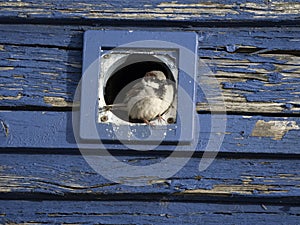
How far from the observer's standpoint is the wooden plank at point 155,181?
2629 mm

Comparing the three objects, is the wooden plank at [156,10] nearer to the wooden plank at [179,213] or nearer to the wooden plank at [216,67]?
the wooden plank at [216,67]

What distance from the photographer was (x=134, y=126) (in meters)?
2.62

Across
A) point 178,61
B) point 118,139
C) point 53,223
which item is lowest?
point 53,223

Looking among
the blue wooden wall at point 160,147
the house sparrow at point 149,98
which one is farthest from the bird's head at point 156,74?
the blue wooden wall at point 160,147

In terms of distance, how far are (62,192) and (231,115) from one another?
51 centimetres

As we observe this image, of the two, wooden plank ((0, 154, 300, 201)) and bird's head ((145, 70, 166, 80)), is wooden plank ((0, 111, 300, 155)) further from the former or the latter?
bird's head ((145, 70, 166, 80))

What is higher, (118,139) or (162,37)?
(162,37)

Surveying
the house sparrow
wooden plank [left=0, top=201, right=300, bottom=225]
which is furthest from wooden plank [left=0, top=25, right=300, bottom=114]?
wooden plank [left=0, top=201, right=300, bottom=225]

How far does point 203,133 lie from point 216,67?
19cm

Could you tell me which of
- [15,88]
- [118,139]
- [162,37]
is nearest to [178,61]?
[162,37]

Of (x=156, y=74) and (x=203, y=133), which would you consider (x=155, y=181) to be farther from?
(x=156, y=74)

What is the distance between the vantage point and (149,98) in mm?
2834

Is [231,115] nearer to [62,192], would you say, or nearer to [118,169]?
[118,169]

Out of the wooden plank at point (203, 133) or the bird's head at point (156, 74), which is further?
the bird's head at point (156, 74)
